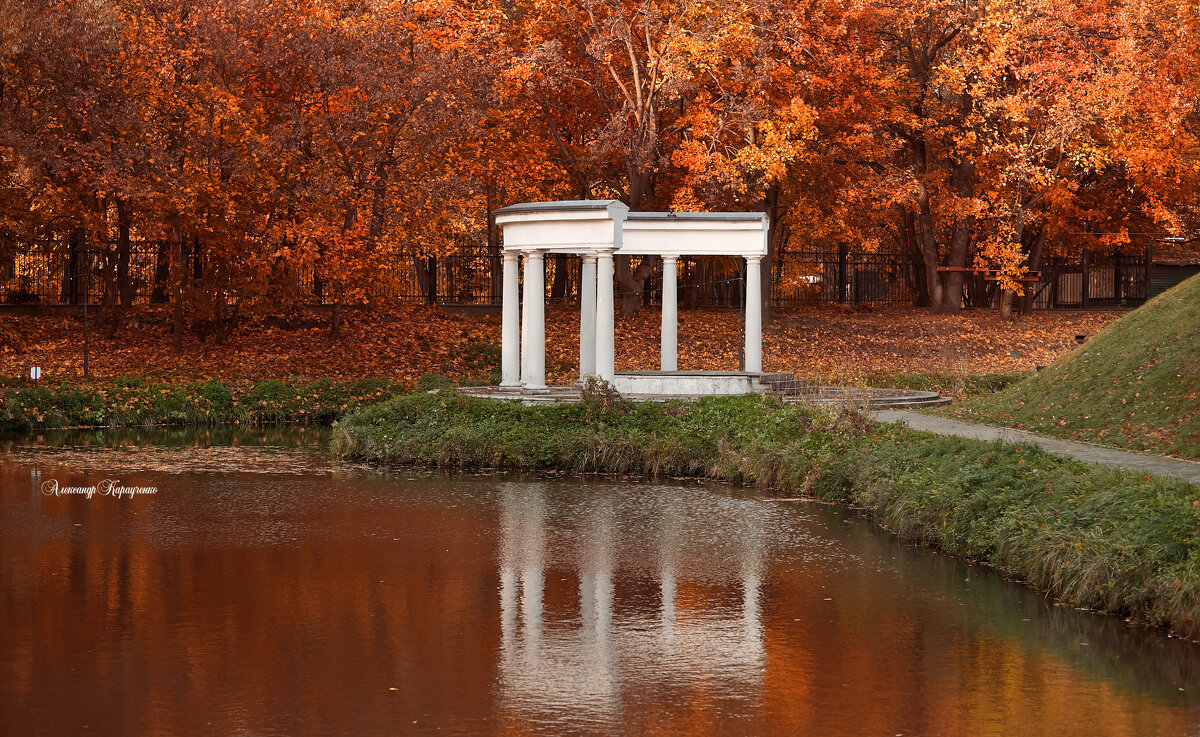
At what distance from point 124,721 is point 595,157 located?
3100 cm

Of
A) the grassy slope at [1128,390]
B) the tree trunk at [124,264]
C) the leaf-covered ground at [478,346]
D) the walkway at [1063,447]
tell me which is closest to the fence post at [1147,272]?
the leaf-covered ground at [478,346]

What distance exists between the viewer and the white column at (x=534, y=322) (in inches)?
994

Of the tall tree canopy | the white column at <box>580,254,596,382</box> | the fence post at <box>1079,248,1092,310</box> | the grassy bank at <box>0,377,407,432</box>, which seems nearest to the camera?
the white column at <box>580,254,596,382</box>

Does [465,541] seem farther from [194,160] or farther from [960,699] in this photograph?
[194,160]

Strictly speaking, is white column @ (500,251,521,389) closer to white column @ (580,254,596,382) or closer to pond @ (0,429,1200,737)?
white column @ (580,254,596,382)

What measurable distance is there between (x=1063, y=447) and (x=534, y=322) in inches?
414

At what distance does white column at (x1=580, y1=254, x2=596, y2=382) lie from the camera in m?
25.8

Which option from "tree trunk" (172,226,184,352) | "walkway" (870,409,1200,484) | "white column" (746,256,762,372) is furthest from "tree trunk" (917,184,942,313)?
"tree trunk" (172,226,184,352)

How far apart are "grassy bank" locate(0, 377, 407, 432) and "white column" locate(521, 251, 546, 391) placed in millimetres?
6193

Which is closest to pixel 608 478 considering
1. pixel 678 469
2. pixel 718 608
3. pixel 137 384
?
pixel 678 469

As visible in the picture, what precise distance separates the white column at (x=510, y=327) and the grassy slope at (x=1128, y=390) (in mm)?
8517

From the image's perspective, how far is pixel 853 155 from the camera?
4091 centimetres

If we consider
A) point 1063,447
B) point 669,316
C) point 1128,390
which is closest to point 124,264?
point 669,316

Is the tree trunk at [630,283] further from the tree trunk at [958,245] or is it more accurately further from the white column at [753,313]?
the white column at [753,313]
